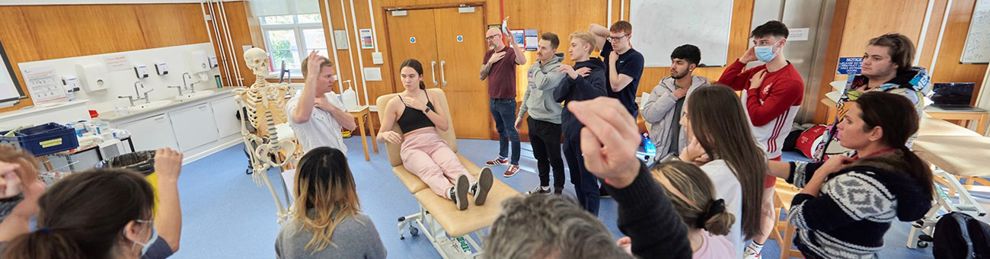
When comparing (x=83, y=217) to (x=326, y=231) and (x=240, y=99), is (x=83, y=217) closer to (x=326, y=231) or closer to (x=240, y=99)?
(x=326, y=231)

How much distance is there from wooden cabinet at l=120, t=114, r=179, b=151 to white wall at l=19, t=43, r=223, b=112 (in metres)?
0.62

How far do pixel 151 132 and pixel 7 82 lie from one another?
117 cm

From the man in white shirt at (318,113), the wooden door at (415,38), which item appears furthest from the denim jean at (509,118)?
the man in white shirt at (318,113)

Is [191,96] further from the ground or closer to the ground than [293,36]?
closer to the ground

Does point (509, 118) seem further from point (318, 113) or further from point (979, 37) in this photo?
point (979, 37)

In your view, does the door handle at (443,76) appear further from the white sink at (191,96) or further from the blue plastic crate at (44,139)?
the blue plastic crate at (44,139)

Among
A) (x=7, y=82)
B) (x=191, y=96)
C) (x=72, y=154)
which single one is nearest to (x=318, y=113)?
(x=72, y=154)

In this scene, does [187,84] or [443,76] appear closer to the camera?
[443,76]

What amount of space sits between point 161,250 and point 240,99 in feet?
6.62

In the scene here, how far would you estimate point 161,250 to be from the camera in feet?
4.59

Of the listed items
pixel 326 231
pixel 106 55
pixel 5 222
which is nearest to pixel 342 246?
pixel 326 231

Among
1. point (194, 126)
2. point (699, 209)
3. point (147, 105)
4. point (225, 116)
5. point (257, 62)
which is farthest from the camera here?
point (225, 116)

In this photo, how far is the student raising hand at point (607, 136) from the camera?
725 mm

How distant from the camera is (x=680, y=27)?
4.36 metres
